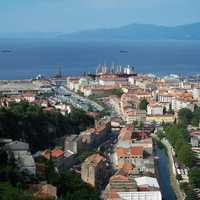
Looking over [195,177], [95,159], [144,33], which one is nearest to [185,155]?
[195,177]

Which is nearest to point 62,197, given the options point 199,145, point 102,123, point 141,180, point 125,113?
point 141,180

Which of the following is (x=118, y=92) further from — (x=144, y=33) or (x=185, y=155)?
(x=144, y=33)

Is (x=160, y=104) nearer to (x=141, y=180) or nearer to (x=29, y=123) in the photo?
(x=29, y=123)

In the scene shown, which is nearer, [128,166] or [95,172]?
[95,172]

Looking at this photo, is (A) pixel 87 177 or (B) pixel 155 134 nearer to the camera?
(A) pixel 87 177

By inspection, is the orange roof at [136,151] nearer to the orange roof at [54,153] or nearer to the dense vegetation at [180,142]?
the dense vegetation at [180,142]

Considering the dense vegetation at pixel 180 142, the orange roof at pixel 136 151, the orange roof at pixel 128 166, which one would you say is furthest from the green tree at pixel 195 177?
the orange roof at pixel 136 151
